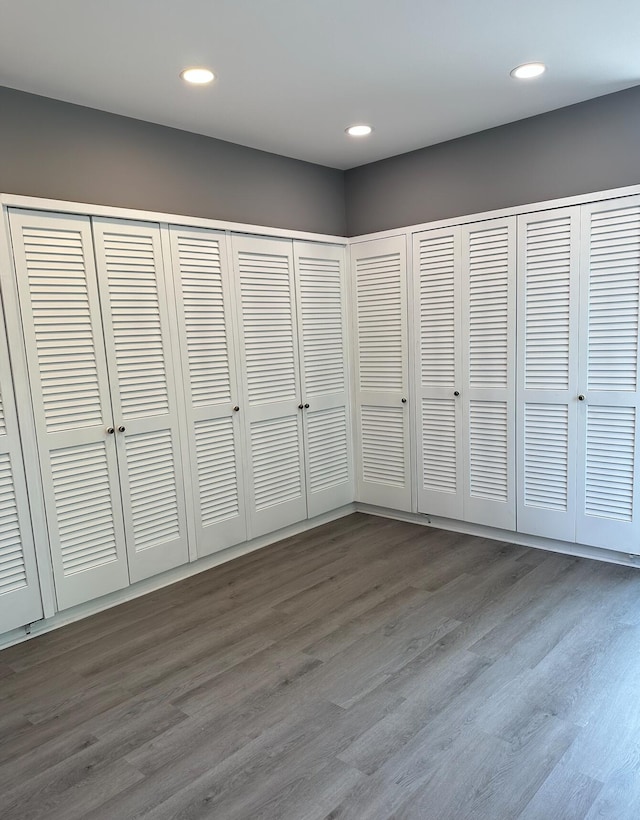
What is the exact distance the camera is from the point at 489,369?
3508 millimetres

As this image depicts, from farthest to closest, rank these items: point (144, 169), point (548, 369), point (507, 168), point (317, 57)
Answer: point (507, 168), point (548, 369), point (144, 169), point (317, 57)

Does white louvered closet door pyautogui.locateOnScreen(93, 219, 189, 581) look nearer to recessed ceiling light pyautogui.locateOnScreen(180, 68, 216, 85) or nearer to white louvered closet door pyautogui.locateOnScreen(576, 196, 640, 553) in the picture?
recessed ceiling light pyautogui.locateOnScreen(180, 68, 216, 85)

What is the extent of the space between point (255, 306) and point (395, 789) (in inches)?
102

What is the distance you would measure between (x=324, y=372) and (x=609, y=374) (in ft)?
5.83

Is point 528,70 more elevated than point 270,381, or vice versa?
point 528,70

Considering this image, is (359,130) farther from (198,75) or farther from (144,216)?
(144,216)

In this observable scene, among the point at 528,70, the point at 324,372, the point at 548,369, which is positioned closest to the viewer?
the point at 528,70

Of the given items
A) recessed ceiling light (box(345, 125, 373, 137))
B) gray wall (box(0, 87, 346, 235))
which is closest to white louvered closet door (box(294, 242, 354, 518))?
gray wall (box(0, 87, 346, 235))

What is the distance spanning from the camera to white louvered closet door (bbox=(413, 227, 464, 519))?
3611mm

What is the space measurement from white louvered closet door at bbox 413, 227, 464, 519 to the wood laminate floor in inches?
27.8

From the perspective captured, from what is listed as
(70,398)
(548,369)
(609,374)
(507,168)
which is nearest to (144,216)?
(70,398)

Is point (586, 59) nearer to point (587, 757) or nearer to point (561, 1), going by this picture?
point (561, 1)

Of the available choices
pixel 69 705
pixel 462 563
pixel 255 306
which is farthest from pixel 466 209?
pixel 69 705

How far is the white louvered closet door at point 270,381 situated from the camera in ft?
11.4
